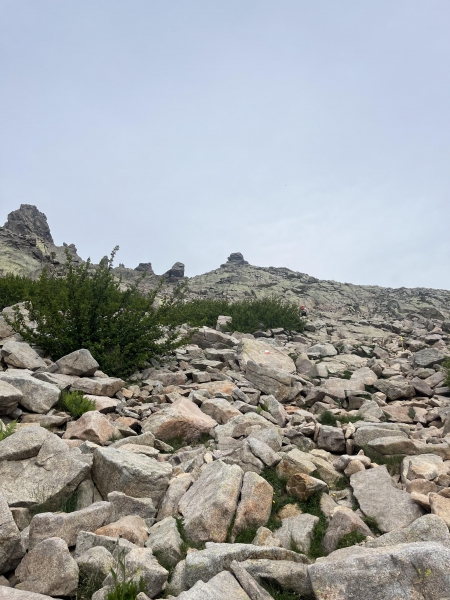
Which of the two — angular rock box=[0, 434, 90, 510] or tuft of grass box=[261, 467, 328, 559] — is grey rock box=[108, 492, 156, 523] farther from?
tuft of grass box=[261, 467, 328, 559]

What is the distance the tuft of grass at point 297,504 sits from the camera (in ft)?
15.1

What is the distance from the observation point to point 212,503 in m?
4.74

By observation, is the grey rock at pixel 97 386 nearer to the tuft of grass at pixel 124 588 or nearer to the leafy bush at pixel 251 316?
the tuft of grass at pixel 124 588

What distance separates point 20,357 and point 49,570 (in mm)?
6882

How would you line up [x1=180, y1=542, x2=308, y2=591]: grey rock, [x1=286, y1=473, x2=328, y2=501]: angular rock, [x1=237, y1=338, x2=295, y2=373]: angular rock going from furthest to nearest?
[x1=237, y1=338, x2=295, y2=373]: angular rock
[x1=286, y1=473, x2=328, y2=501]: angular rock
[x1=180, y1=542, x2=308, y2=591]: grey rock

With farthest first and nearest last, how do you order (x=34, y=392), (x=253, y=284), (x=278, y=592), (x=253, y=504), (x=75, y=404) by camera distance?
(x=253, y=284) → (x=75, y=404) → (x=34, y=392) → (x=253, y=504) → (x=278, y=592)

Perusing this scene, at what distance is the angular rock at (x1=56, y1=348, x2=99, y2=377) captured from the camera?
950cm

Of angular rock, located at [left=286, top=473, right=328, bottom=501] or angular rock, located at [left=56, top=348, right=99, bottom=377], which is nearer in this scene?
angular rock, located at [left=286, top=473, right=328, bottom=501]

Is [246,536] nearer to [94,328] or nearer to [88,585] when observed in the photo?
[88,585]

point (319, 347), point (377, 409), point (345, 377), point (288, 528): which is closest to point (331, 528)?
point (288, 528)

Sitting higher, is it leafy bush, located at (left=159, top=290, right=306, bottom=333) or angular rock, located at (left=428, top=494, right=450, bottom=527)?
leafy bush, located at (left=159, top=290, right=306, bottom=333)

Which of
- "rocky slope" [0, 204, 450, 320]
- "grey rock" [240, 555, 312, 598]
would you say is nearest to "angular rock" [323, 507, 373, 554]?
"grey rock" [240, 555, 312, 598]

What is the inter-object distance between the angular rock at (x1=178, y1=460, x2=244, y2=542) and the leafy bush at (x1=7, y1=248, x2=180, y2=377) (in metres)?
6.15

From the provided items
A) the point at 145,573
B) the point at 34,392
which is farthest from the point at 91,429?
→ the point at 145,573
